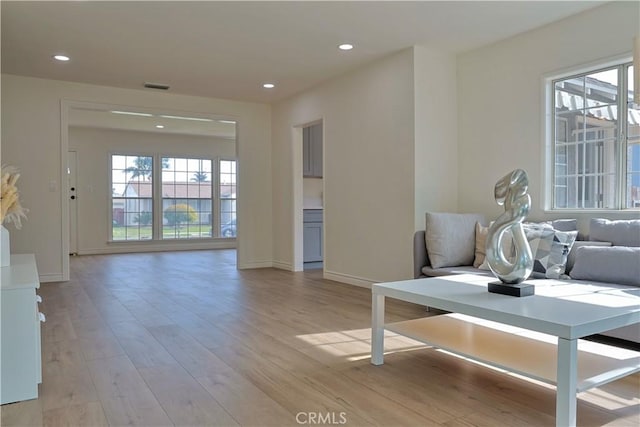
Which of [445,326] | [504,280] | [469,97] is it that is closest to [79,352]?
[445,326]

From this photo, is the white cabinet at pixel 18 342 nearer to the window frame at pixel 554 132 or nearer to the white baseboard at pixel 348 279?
the white baseboard at pixel 348 279

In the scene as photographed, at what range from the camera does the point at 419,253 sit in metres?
3.90

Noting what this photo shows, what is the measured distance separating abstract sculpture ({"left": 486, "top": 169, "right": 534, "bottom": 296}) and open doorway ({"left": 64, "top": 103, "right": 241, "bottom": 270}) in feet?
22.4

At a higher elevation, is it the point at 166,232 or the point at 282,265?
the point at 166,232

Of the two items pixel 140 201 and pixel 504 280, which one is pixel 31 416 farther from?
pixel 140 201

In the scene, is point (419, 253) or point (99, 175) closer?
point (419, 253)

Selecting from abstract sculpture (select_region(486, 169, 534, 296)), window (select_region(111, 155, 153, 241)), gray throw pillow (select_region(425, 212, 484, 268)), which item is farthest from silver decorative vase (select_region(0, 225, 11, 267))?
window (select_region(111, 155, 153, 241))

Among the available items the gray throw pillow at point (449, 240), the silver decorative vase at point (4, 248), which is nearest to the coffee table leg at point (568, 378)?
the gray throw pillow at point (449, 240)

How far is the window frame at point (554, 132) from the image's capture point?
133 inches

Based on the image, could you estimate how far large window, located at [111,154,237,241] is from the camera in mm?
9016

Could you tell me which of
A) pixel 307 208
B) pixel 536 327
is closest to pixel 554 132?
pixel 536 327

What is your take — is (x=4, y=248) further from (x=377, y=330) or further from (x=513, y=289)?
(x=513, y=289)

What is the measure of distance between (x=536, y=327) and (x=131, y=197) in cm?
877

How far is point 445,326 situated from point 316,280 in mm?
2955
